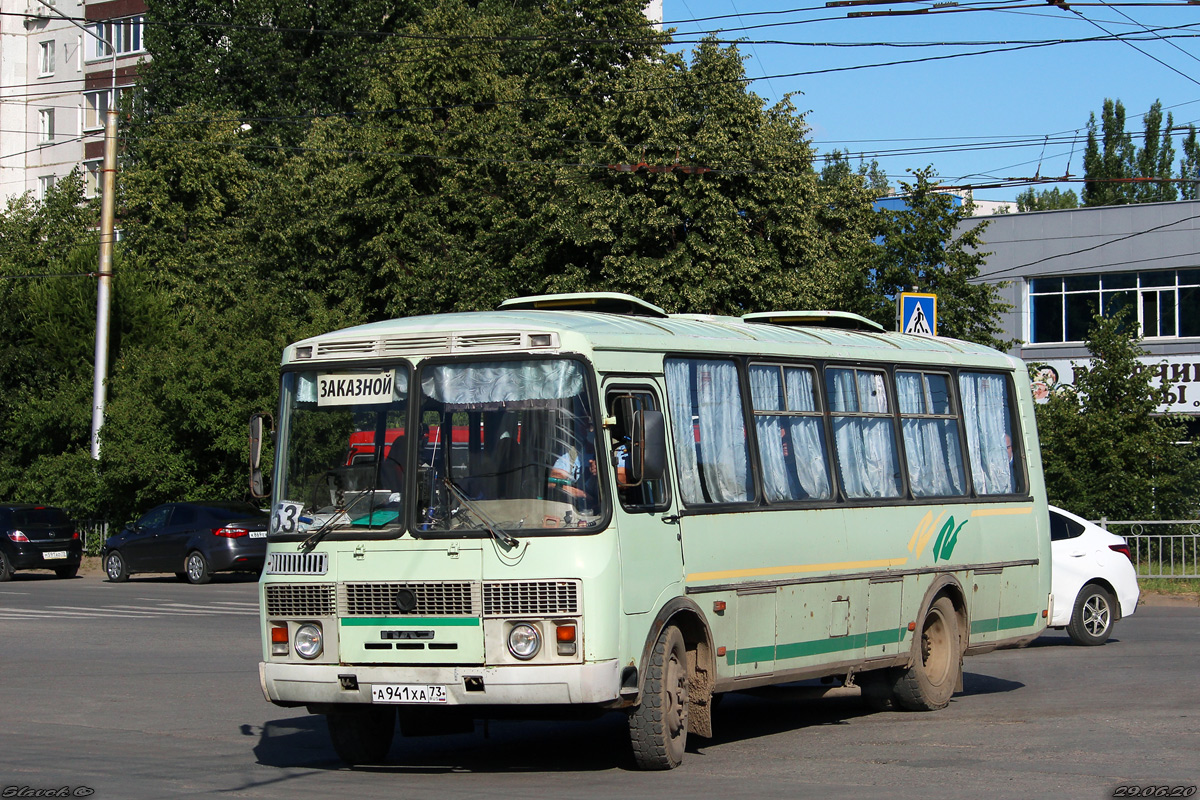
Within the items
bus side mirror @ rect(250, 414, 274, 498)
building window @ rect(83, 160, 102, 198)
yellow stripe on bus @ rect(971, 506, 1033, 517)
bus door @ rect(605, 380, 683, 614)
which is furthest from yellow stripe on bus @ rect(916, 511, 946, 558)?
building window @ rect(83, 160, 102, 198)

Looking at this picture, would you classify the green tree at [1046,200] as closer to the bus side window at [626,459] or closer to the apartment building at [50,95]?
the apartment building at [50,95]

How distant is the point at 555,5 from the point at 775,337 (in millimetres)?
33962

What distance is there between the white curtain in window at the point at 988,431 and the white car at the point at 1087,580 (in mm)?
3958

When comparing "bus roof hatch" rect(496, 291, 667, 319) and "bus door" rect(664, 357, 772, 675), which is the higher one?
"bus roof hatch" rect(496, 291, 667, 319)

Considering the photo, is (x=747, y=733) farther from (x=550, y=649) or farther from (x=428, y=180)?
(x=428, y=180)

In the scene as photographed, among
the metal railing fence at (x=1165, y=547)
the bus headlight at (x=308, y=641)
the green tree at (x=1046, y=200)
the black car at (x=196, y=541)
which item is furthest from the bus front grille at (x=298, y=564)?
the green tree at (x=1046, y=200)

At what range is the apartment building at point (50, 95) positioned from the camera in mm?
72938

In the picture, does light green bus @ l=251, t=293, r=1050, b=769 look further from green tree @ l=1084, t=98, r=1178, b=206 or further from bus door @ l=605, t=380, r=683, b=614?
green tree @ l=1084, t=98, r=1178, b=206

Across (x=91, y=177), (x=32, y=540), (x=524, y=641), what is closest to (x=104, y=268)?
(x=32, y=540)

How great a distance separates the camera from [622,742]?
1094 cm

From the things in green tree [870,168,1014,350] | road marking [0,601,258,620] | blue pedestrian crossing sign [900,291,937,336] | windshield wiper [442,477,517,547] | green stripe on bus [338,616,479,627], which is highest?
green tree [870,168,1014,350]

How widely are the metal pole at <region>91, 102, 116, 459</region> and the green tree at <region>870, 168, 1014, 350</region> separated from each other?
18202 millimetres

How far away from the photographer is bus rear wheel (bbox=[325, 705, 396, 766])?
9.95m

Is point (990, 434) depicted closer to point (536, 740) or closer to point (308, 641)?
point (536, 740)
